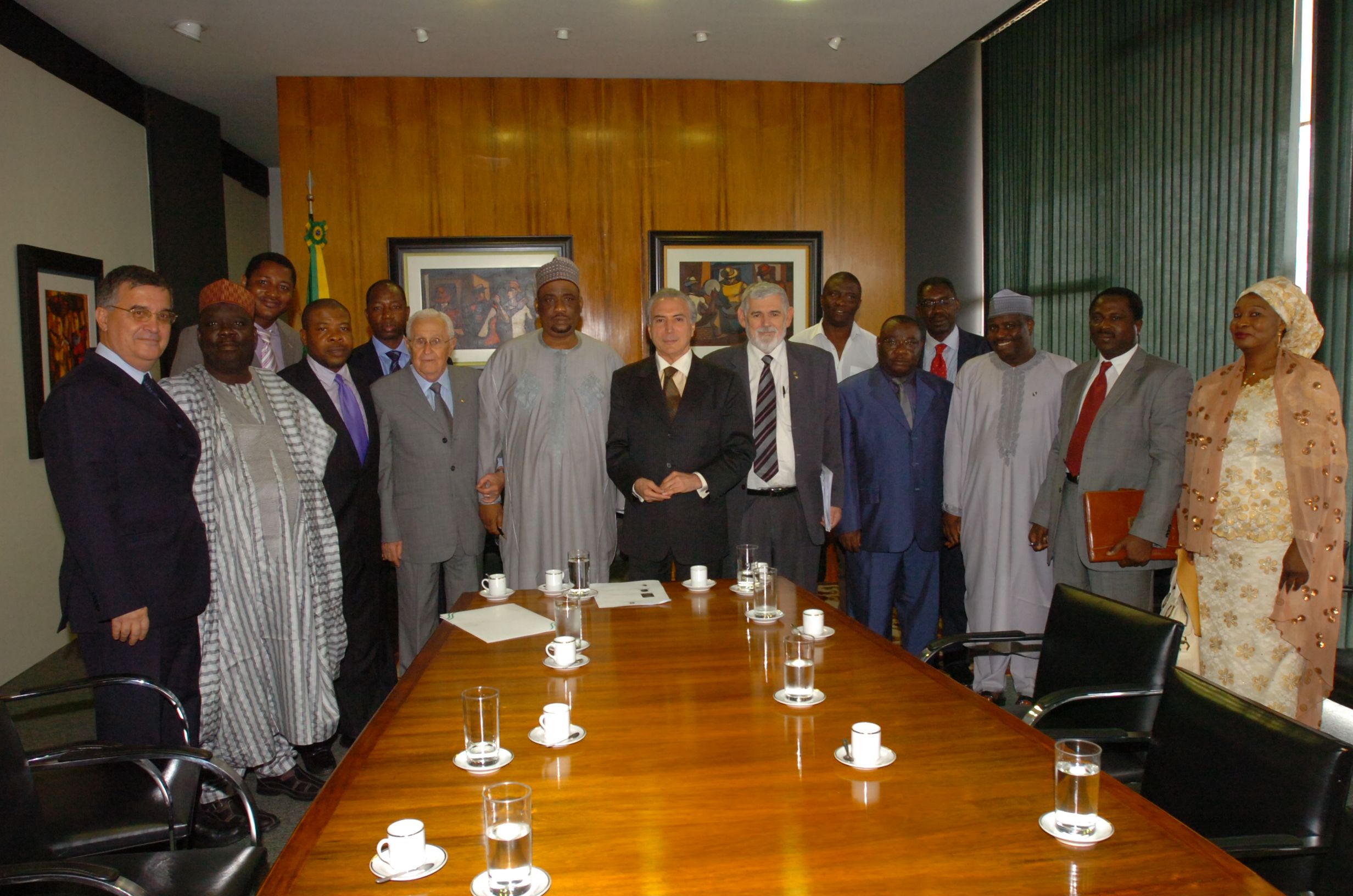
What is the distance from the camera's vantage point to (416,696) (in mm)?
2000

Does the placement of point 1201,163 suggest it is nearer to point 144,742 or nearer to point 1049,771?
point 1049,771

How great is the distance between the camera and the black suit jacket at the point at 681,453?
3.55 metres

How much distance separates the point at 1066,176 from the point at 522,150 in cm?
347

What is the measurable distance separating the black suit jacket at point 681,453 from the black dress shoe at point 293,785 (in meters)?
1.42

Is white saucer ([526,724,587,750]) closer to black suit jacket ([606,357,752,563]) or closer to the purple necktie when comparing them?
black suit jacket ([606,357,752,563])

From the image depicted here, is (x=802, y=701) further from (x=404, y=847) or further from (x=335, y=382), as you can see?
(x=335, y=382)

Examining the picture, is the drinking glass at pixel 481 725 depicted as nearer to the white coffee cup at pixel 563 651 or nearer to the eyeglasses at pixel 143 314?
the white coffee cup at pixel 563 651

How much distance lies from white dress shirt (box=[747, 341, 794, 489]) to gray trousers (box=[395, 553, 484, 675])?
129cm

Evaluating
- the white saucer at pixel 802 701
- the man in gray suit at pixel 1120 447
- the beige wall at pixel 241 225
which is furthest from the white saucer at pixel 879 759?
the beige wall at pixel 241 225

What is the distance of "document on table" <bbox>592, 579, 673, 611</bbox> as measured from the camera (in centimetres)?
275

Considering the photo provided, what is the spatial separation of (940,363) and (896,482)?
3.01 feet

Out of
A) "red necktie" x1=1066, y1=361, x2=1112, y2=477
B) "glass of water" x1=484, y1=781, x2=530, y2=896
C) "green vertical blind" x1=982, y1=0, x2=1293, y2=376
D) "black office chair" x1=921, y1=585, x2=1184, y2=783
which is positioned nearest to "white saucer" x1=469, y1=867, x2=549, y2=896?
"glass of water" x1=484, y1=781, x2=530, y2=896

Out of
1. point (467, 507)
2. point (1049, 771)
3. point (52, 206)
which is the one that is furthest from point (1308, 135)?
point (52, 206)

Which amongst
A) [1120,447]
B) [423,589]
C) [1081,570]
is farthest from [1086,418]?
[423,589]
